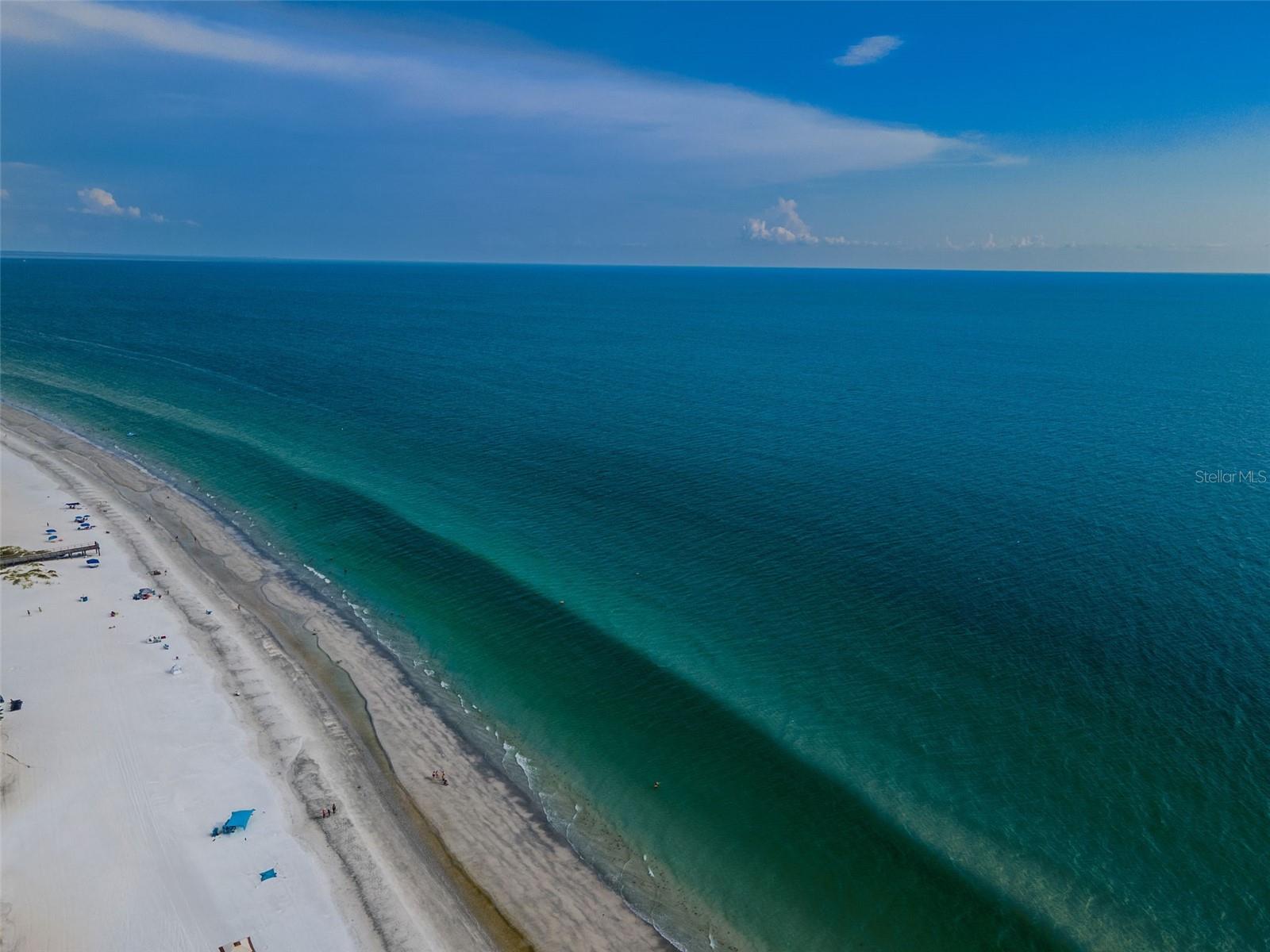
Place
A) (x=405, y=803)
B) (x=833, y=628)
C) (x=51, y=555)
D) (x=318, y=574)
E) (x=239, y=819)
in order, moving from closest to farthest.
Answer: (x=239, y=819), (x=405, y=803), (x=833, y=628), (x=51, y=555), (x=318, y=574)

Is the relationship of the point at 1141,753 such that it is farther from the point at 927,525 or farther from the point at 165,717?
the point at 165,717

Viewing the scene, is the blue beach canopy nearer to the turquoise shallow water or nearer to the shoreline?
the shoreline

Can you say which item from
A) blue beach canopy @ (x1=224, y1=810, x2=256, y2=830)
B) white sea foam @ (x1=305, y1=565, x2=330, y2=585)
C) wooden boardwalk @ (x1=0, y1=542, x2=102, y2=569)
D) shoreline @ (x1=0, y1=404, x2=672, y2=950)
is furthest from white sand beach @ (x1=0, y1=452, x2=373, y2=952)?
white sea foam @ (x1=305, y1=565, x2=330, y2=585)

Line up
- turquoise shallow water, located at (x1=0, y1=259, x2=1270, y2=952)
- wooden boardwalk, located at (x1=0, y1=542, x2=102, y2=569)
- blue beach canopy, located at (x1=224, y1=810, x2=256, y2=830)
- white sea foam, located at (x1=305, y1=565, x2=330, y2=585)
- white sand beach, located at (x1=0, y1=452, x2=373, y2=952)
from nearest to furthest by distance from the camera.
Answer: white sand beach, located at (x1=0, y1=452, x2=373, y2=952) < turquoise shallow water, located at (x1=0, y1=259, x2=1270, y2=952) < blue beach canopy, located at (x1=224, y1=810, x2=256, y2=830) < wooden boardwalk, located at (x1=0, y1=542, x2=102, y2=569) < white sea foam, located at (x1=305, y1=565, x2=330, y2=585)

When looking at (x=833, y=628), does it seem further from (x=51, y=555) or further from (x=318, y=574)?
(x=51, y=555)

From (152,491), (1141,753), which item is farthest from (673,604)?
(152,491)

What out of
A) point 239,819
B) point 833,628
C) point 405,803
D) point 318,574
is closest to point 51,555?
point 318,574

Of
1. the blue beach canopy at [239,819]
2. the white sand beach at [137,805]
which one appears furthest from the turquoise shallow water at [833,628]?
the blue beach canopy at [239,819]
